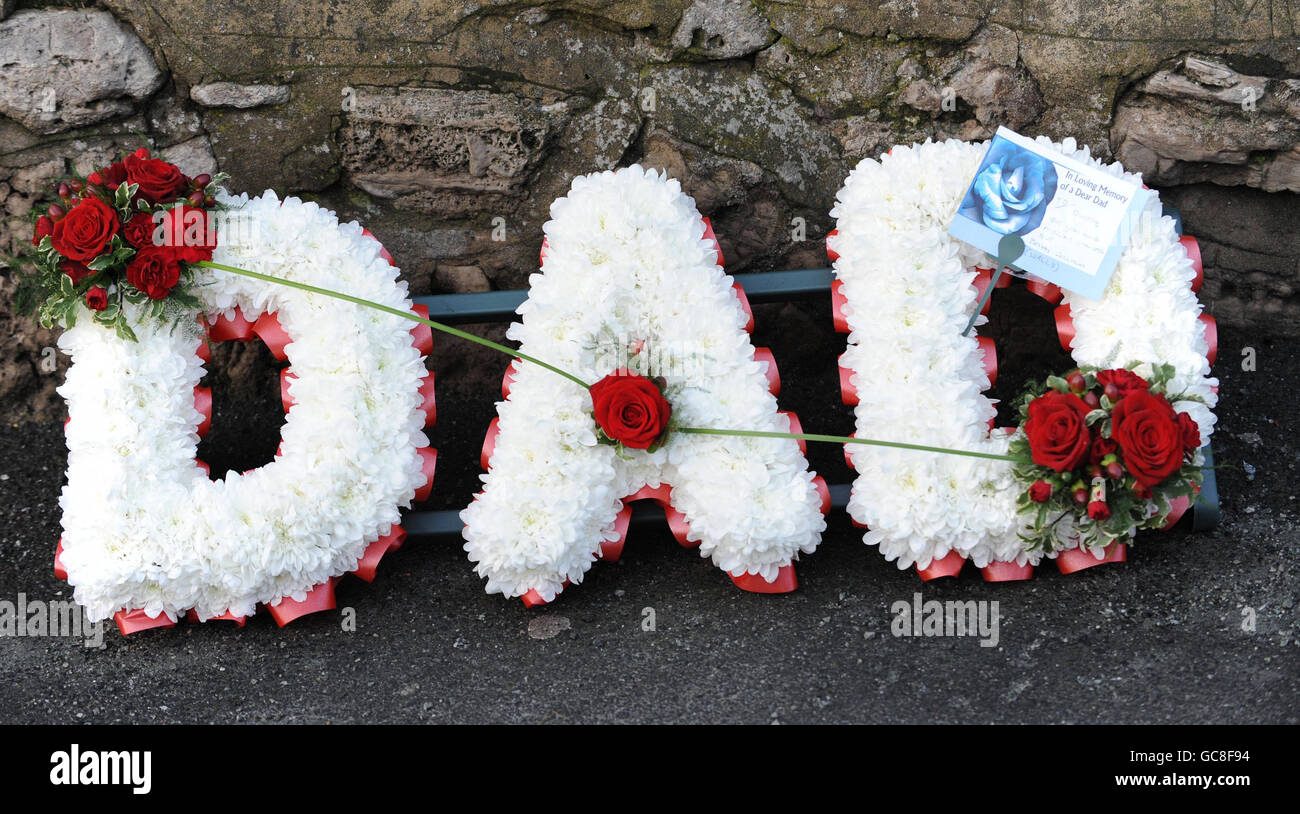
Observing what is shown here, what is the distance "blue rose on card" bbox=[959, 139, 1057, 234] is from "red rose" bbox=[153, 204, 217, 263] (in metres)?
1.77

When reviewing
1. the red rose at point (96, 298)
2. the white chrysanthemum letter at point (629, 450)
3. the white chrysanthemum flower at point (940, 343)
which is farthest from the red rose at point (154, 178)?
the white chrysanthemum flower at point (940, 343)

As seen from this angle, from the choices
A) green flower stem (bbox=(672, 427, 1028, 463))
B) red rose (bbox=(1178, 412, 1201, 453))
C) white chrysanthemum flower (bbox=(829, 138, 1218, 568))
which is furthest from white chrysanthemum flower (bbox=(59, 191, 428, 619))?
red rose (bbox=(1178, 412, 1201, 453))

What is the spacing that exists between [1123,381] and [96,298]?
227 centimetres

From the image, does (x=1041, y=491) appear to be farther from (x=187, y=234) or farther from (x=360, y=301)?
(x=187, y=234)

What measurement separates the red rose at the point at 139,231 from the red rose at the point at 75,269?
0.37 feet

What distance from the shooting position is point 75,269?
268cm

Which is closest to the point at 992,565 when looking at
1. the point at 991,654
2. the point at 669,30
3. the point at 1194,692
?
the point at 991,654

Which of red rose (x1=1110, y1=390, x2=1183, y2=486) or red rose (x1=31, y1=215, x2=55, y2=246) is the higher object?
red rose (x1=31, y1=215, x2=55, y2=246)

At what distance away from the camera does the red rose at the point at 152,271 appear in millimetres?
2660

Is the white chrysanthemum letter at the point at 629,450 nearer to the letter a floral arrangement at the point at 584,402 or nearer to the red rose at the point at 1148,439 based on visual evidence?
the letter a floral arrangement at the point at 584,402

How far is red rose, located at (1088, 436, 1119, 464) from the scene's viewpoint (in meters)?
2.45

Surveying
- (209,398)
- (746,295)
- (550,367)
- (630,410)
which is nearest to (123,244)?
(209,398)

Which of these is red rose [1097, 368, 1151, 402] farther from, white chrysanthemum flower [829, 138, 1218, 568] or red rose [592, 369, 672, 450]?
red rose [592, 369, 672, 450]

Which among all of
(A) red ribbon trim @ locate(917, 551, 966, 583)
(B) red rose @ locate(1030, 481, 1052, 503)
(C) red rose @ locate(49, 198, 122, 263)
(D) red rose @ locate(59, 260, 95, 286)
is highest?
(C) red rose @ locate(49, 198, 122, 263)
